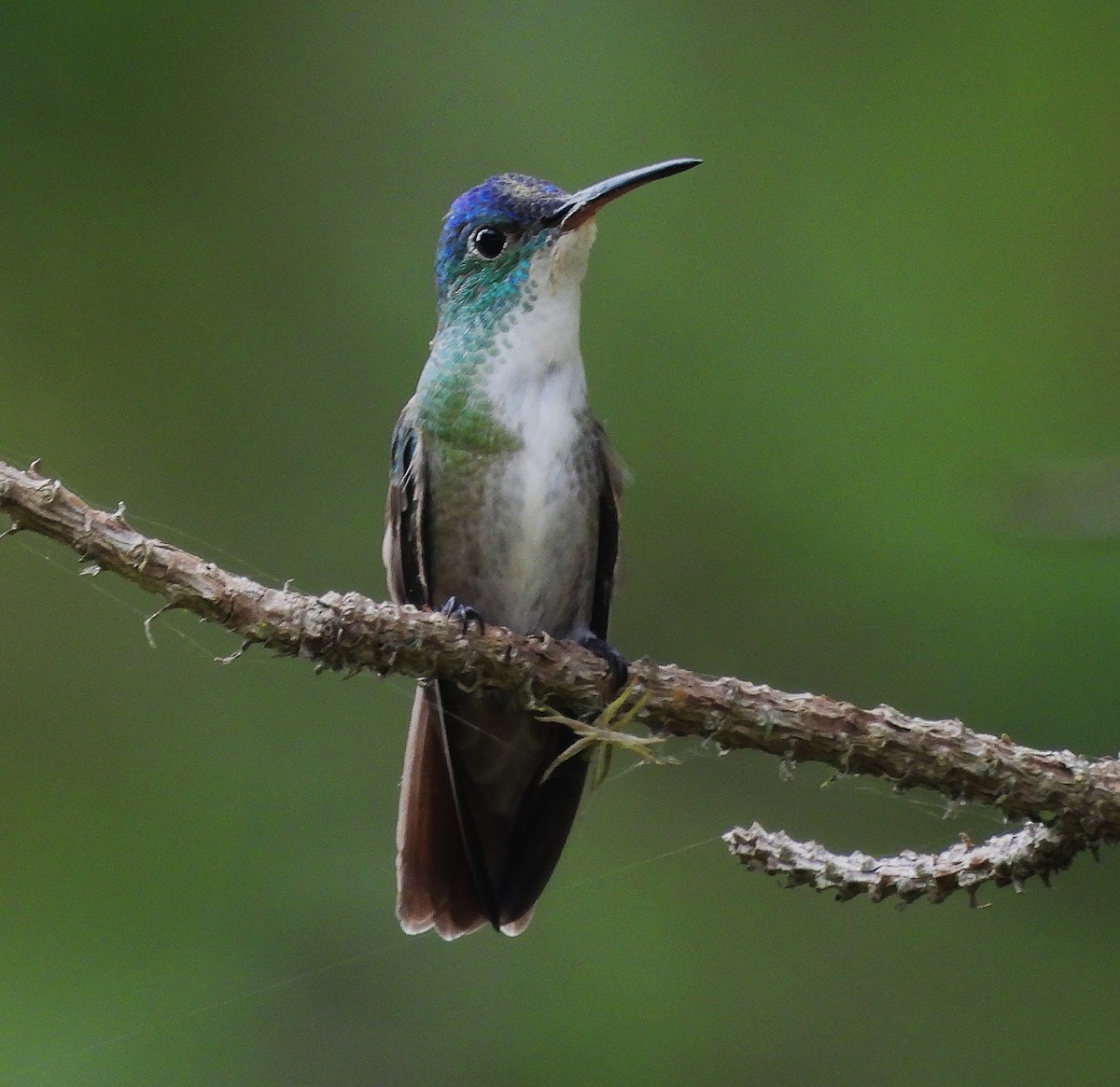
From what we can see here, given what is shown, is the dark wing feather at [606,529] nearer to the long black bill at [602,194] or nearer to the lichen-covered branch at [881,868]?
the long black bill at [602,194]

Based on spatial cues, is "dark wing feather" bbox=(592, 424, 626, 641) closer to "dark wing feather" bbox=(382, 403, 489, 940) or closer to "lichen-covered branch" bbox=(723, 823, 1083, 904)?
"dark wing feather" bbox=(382, 403, 489, 940)

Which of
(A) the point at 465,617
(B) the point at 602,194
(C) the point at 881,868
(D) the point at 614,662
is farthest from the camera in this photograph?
(B) the point at 602,194

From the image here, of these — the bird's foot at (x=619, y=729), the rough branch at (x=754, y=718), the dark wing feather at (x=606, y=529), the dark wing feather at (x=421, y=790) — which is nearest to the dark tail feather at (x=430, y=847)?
the dark wing feather at (x=421, y=790)

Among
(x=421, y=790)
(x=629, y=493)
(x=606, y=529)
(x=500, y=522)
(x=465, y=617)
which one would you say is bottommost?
(x=465, y=617)

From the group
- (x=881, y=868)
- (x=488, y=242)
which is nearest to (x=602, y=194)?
(x=488, y=242)

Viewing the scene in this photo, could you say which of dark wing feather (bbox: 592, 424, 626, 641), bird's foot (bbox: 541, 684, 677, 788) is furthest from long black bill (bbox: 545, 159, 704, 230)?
Result: bird's foot (bbox: 541, 684, 677, 788)

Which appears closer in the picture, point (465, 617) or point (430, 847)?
point (465, 617)

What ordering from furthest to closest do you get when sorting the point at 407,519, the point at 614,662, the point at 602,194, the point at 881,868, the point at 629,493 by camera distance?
the point at 629,493 < the point at 407,519 < the point at 602,194 < the point at 614,662 < the point at 881,868

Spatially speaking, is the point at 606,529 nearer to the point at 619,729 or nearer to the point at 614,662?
the point at 614,662
